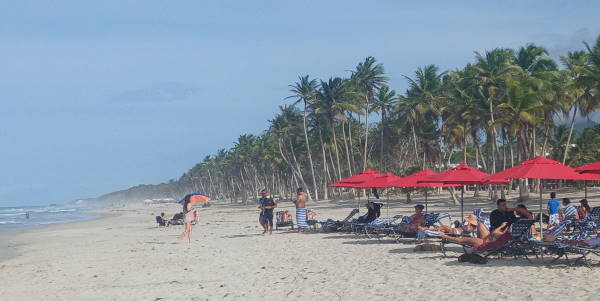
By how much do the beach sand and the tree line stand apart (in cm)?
1900

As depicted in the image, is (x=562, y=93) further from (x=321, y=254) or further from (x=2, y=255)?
(x=2, y=255)

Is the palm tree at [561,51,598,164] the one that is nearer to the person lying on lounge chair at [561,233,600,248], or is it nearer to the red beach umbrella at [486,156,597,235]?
the red beach umbrella at [486,156,597,235]

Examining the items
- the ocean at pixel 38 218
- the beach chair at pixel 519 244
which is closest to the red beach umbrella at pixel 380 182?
the beach chair at pixel 519 244

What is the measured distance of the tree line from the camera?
3195 cm

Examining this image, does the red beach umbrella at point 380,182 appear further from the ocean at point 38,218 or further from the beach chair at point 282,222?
the ocean at point 38,218

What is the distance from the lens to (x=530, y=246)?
9.67 metres

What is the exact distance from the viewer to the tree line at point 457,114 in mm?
31953

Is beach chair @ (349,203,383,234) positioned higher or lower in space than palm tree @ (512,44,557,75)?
lower

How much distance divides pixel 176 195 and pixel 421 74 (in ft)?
487

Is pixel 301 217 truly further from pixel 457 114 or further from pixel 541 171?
pixel 457 114

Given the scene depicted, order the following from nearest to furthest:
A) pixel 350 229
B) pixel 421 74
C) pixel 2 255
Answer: pixel 350 229
pixel 2 255
pixel 421 74

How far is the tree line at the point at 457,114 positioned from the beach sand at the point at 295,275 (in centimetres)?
1900

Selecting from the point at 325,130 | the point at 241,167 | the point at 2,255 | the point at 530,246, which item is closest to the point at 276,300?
the point at 530,246

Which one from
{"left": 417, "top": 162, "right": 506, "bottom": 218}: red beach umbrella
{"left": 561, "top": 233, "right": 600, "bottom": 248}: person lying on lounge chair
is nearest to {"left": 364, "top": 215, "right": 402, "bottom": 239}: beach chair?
{"left": 417, "top": 162, "right": 506, "bottom": 218}: red beach umbrella
